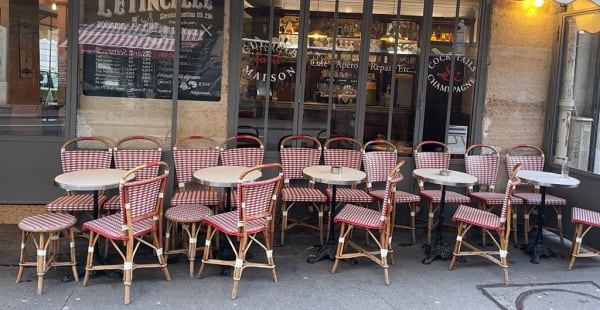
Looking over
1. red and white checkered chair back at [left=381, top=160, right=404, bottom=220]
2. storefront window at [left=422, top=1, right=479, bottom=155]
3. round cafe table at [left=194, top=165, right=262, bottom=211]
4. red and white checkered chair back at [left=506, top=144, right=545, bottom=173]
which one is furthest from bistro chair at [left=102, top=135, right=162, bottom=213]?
red and white checkered chair back at [left=506, top=144, right=545, bottom=173]

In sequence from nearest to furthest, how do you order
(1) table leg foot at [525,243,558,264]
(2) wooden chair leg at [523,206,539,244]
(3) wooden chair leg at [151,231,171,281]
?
(3) wooden chair leg at [151,231,171,281] → (1) table leg foot at [525,243,558,264] → (2) wooden chair leg at [523,206,539,244]

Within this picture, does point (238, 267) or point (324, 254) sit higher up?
point (238, 267)

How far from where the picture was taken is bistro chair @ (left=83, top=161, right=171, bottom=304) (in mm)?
3580

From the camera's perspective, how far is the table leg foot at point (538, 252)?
488cm

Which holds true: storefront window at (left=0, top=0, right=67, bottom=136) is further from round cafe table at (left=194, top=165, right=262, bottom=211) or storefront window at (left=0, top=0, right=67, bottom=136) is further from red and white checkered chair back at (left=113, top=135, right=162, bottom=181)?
round cafe table at (left=194, top=165, right=262, bottom=211)

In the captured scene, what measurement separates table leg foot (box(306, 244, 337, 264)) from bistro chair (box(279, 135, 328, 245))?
404 mm

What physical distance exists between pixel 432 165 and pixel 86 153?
3.52 meters

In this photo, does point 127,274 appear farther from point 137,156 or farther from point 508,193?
point 508,193

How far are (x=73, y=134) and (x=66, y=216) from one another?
1.41m

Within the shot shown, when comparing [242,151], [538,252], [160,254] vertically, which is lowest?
[538,252]

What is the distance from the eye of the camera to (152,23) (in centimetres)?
528

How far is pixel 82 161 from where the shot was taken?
4777mm

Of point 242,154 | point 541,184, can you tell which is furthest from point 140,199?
point 541,184

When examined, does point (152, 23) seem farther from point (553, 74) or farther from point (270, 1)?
point (553, 74)
